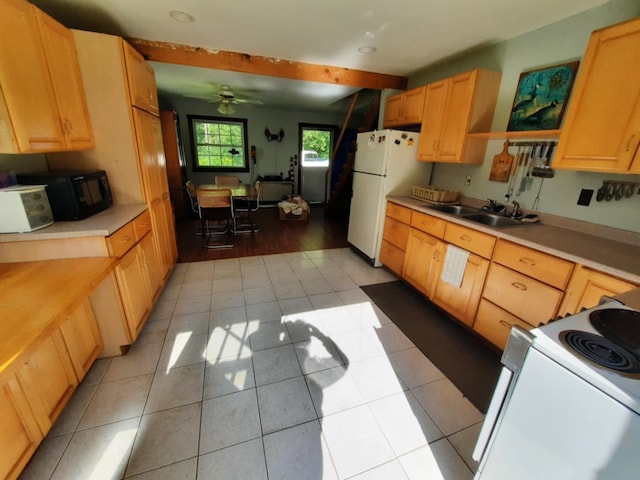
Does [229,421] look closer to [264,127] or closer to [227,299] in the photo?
[227,299]

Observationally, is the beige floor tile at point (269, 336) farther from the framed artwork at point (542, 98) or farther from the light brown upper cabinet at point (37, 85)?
the framed artwork at point (542, 98)

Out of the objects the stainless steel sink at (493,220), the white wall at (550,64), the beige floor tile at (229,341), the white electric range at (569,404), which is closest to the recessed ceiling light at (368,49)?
the white wall at (550,64)


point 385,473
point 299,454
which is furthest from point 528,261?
point 299,454

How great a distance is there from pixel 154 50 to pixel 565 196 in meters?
3.92

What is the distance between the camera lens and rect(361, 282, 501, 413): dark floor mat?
1752mm

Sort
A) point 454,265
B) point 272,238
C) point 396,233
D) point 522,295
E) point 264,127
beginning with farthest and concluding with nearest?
point 264,127
point 272,238
point 396,233
point 454,265
point 522,295

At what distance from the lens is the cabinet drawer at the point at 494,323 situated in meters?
1.86

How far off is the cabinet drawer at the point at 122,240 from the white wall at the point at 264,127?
16.5 ft

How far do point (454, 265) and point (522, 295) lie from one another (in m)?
0.57

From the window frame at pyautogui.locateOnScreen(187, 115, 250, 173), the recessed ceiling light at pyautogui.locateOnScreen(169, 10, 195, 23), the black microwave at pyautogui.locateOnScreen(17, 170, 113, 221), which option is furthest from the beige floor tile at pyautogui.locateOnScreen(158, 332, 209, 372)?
the window frame at pyautogui.locateOnScreen(187, 115, 250, 173)

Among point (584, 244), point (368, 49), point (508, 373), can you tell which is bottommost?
point (508, 373)

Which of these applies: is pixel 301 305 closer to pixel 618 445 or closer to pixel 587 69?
pixel 618 445

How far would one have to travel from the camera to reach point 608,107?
1.51m

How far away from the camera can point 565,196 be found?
199 cm
